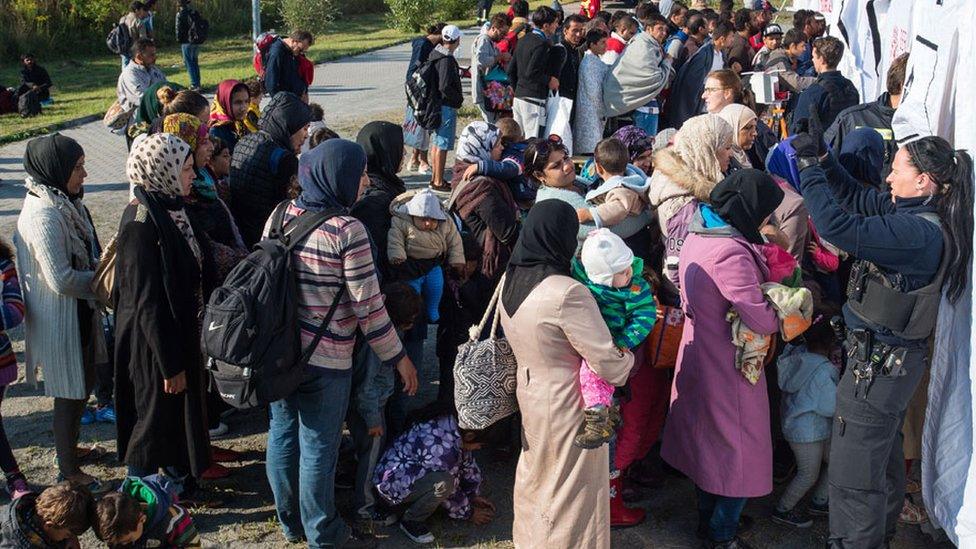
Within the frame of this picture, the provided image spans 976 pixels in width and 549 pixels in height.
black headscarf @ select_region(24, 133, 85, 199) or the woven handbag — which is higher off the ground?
black headscarf @ select_region(24, 133, 85, 199)

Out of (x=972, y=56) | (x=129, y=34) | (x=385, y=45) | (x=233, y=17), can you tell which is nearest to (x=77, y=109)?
(x=129, y=34)

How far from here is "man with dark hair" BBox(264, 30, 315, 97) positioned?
9641 millimetres

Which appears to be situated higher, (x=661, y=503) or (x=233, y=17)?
(x=233, y=17)

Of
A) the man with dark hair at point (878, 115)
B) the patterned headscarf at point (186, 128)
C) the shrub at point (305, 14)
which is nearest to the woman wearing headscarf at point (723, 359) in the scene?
the man with dark hair at point (878, 115)

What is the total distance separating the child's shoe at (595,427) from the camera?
11.6ft

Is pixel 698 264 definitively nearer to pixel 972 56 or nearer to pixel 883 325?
pixel 883 325

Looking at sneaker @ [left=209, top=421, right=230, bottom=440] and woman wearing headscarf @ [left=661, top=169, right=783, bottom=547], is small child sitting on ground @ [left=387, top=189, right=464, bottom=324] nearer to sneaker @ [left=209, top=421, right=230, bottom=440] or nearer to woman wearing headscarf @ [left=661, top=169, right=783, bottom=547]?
woman wearing headscarf @ [left=661, top=169, right=783, bottom=547]

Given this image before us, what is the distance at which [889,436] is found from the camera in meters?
3.86

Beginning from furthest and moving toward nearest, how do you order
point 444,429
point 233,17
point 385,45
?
point 233,17, point 385,45, point 444,429

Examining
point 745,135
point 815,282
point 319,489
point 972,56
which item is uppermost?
point 972,56

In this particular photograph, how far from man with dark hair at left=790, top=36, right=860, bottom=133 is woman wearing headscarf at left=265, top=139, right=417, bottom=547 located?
455 centimetres

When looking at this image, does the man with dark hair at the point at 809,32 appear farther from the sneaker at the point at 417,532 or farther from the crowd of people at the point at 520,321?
the sneaker at the point at 417,532

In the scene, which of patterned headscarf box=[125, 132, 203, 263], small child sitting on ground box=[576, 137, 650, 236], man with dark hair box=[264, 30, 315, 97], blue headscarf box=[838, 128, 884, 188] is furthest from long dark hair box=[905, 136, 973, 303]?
man with dark hair box=[264, 30, 315, 97]

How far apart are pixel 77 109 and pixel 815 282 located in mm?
13334
